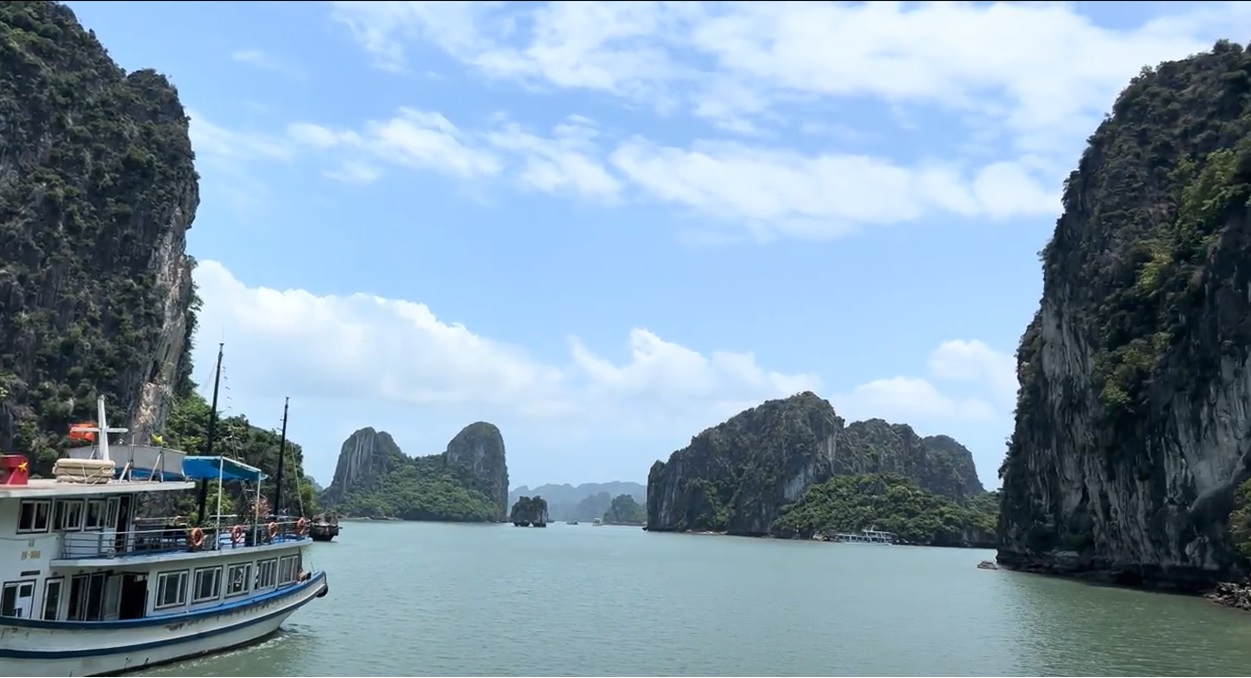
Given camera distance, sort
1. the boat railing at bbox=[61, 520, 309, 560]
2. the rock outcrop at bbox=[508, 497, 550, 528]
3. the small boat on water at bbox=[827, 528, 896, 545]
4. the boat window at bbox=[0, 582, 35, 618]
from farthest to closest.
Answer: the rock outcrop at bbox=[508, 497, 550, 528] < the small boat on water at bbox=[827, 528, 896, 545] < the boat railing at bbox=[61, 520, 309, 560] < the boat window at bbox=[0, 582, 35, 618]

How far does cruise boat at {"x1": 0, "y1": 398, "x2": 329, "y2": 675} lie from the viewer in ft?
56.6

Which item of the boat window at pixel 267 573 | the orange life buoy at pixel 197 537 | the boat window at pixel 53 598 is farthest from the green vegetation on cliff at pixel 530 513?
the boat window at pixel 53 598

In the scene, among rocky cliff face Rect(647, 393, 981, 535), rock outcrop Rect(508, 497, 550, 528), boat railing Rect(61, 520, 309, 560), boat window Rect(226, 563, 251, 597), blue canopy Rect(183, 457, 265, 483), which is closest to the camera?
boat railing Rect(61, 520, 309, 560)

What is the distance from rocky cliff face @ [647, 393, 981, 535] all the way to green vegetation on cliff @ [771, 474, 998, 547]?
5849mm

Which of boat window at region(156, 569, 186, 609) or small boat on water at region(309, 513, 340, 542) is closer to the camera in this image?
boat window at region(156, 569, 186, 609)

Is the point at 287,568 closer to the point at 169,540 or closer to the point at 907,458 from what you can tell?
the point at 169,540

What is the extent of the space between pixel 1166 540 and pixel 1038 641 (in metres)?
20.8

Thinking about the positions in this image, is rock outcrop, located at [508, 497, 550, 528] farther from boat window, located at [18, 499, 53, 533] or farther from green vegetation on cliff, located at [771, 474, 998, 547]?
boat window, located at [18, 499, 53, 533]

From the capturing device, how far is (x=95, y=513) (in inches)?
763

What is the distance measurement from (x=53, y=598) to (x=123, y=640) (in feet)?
4.96

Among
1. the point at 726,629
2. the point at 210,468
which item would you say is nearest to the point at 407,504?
the point at 726,629

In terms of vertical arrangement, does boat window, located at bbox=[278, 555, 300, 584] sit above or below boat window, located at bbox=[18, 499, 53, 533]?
below

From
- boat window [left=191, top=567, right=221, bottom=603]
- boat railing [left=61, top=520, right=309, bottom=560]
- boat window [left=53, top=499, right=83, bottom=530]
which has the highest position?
boat window [left=53, top=499, right=83, bottom=530]

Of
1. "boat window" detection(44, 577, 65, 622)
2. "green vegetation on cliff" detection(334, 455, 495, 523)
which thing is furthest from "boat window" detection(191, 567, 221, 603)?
"green vegetation on cliff" detection(334, 455, 495, 523)
